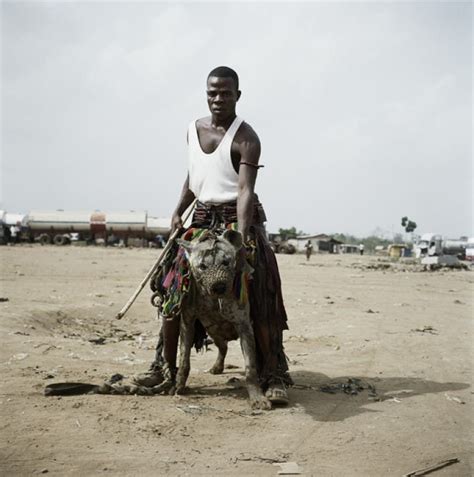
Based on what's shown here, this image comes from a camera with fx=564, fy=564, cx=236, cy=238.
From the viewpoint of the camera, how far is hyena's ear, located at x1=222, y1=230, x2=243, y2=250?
432cm

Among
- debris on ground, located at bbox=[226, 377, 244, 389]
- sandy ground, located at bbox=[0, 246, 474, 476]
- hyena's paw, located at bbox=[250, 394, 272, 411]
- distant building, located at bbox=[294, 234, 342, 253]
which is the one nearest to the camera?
sandy ground, located at bbox=[0, 246, 474, 476]

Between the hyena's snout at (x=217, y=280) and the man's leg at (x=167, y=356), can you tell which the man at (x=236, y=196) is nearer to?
the man's leg at (x=167, y=356)

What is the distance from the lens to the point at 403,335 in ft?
26.5

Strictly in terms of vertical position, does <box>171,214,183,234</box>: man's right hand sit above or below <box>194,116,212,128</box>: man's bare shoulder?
below

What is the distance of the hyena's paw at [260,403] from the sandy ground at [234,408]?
90mm

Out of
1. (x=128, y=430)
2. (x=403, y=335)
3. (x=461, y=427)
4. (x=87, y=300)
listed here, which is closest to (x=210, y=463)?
(x=128, y=430)

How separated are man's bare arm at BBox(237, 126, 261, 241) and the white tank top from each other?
0.12 meters

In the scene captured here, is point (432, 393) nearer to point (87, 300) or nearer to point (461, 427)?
point (461, 427)

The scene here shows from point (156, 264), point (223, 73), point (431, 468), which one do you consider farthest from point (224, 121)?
point (431, 468)

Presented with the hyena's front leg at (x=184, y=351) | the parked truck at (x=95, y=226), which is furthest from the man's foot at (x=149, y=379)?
the parked truck at (x=95, y=226)

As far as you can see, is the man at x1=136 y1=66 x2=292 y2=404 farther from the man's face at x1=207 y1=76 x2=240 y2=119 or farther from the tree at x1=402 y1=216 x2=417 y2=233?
the tree at x1=402 y1=216 x2=417 y2=233

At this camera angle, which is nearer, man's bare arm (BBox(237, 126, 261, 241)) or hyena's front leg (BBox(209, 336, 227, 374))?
man's bare arm (BBox(237, 126, 261, 241))

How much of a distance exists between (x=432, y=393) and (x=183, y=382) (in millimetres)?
2254

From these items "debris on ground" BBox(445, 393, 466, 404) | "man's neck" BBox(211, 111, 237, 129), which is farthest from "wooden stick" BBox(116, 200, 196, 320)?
"debris on ground" BBox(445, 393, 466, 404)
